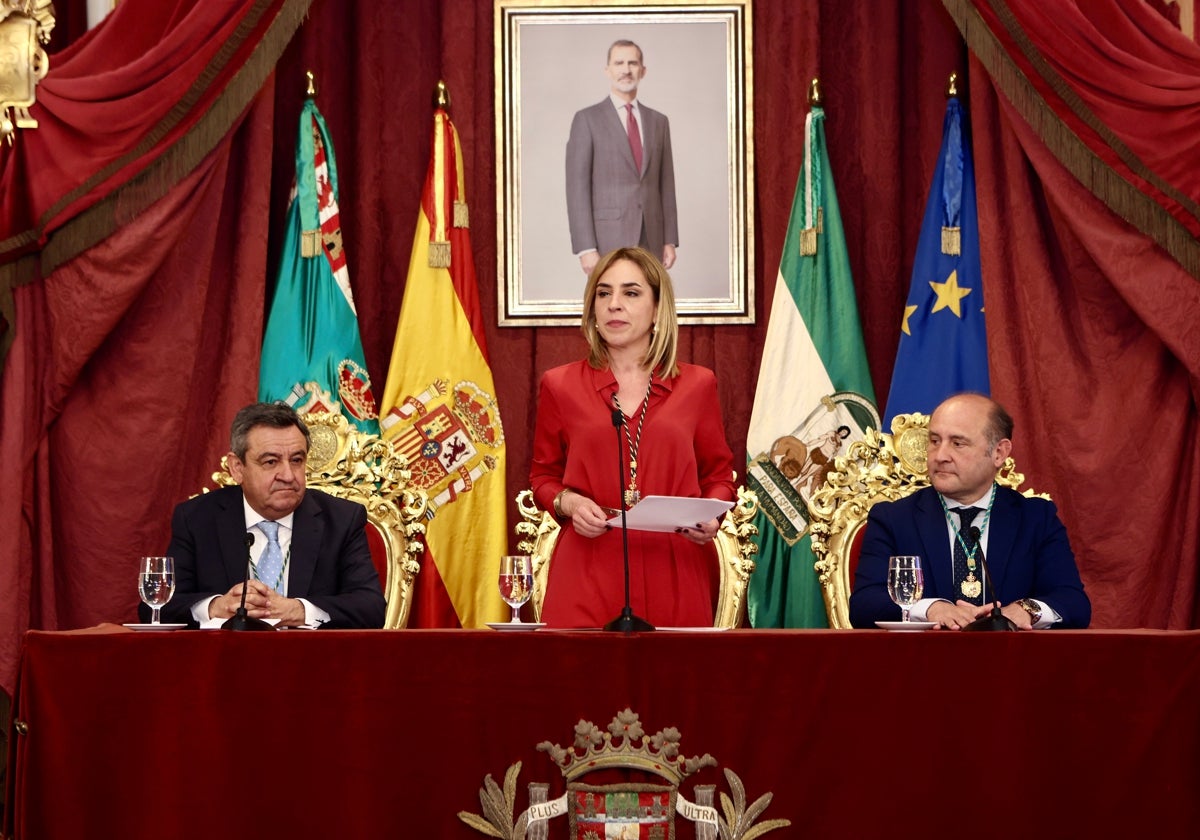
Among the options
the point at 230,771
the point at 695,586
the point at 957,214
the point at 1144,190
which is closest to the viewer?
the point at 230,771

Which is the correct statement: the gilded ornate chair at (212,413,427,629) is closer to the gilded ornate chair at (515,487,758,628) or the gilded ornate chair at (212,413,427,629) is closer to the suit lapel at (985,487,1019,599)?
the gilded ornate chair at (515,487,758,628)

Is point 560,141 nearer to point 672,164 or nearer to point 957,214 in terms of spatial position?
point 672,164

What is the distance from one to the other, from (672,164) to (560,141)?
17.0 inches

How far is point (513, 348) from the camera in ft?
17.4

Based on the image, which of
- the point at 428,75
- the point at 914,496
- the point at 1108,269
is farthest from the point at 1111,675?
the point at 428,75

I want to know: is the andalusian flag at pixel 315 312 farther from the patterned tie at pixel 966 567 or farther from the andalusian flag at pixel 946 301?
the patterned tie at pixel 966 567

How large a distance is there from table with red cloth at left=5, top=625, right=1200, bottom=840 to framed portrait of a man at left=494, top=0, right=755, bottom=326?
2.71 m

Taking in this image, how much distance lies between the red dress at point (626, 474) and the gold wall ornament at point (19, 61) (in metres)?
1.85

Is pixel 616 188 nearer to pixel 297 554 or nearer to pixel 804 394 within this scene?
pixel 804 394

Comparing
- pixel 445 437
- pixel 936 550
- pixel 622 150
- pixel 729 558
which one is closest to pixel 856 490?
pixel 729 558

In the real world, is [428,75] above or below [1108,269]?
above

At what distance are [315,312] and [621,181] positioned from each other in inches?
48.7

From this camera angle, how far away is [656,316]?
3.65m

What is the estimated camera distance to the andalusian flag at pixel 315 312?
488 cm
